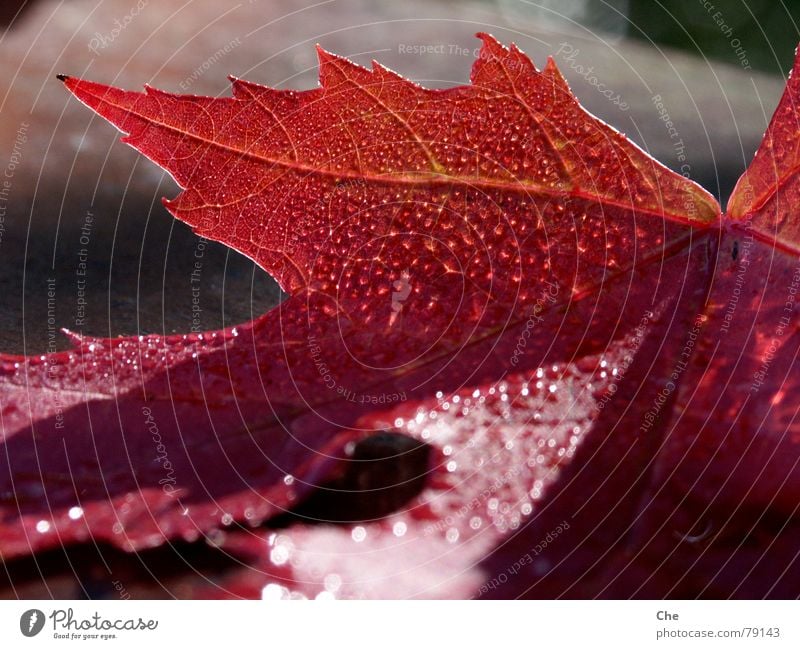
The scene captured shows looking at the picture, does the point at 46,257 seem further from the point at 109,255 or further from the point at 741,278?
the point at 741,278

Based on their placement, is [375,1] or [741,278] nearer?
[741,278]

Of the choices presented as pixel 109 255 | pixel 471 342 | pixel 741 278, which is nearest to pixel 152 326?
pixel 109 255

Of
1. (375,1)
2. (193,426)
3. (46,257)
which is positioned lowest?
(193,426)

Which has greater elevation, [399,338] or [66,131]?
[66,131]

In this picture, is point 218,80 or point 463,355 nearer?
point 463,355

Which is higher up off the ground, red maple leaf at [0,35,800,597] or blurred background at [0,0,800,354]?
blurred background at [0,0,800,354]

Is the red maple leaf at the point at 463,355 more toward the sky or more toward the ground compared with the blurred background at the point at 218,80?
more toward the ground

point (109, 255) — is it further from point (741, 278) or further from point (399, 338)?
point (741, 278)

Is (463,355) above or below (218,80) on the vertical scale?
below
